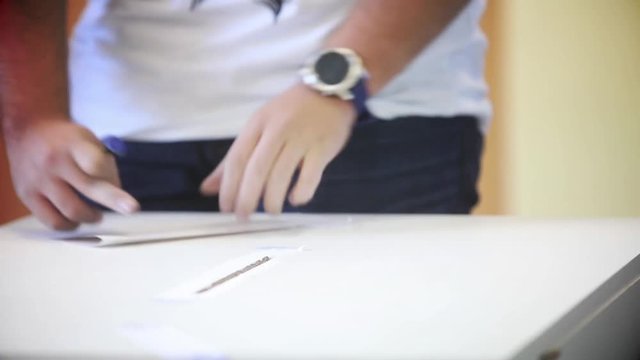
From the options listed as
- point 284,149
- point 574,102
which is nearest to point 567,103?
point 574,102

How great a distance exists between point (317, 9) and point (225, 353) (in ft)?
1.77

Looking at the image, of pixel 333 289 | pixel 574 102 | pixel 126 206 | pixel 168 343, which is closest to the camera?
pixel 168 343

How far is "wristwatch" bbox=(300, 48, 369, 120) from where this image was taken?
920mm

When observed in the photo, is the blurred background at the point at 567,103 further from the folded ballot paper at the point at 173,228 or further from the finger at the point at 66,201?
the finger at the point at 66,201

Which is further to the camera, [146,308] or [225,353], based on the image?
[146,308]

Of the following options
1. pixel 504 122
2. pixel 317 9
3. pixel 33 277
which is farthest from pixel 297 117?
pixel 33 277

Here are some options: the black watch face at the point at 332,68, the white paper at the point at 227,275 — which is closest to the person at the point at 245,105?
the black watch face at the point at 332,68

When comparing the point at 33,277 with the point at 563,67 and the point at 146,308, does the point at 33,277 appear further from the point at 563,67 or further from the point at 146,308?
the point at 563,67

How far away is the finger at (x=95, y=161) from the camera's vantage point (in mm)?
994

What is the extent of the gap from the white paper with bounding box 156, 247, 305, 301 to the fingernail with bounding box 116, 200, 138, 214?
26 centimetres

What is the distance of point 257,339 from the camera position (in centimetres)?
54

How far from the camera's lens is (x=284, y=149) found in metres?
0.92

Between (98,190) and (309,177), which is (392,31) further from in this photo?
(98,190)

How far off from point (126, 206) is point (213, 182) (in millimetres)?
117
